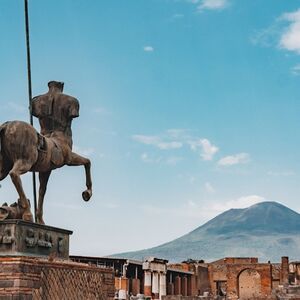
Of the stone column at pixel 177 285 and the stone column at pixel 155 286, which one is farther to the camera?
the stone column at pixel 177 285

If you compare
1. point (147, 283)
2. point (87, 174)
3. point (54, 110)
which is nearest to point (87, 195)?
point (87, 174)

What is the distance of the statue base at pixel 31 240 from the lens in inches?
413

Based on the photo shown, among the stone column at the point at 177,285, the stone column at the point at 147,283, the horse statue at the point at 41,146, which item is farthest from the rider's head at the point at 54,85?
the stone column at the point at 177,285

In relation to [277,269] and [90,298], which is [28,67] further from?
[277,269]

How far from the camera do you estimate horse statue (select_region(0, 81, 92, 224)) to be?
11.1 metres

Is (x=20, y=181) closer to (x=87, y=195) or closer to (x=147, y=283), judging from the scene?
(x=87, y=195)

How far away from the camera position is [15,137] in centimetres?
1105

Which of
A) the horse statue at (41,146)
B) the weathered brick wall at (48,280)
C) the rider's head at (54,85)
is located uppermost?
the rider's head at (54,85)

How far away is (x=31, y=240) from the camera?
35.6 ft

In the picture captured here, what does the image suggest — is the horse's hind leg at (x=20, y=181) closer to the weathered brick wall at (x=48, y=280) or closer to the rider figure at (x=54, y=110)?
the weathered brick wall at (x=48, y=280)

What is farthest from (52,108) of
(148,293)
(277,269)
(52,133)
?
(277,269)

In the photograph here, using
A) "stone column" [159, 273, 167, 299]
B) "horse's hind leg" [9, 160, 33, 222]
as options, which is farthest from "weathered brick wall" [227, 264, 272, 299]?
"horse's hind leg" [9, 160, 33, 222]

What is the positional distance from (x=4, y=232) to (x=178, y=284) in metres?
52.4

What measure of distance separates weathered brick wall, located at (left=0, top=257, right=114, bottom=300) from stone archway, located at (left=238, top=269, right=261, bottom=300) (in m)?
61.3
